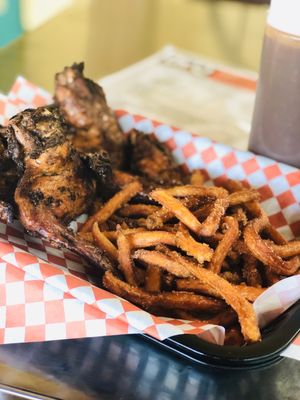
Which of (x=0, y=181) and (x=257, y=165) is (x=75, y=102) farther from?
(x=257, y=165)

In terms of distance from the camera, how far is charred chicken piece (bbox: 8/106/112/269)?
118cm

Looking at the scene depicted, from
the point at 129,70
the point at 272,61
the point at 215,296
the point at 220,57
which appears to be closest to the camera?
the point at 215,296

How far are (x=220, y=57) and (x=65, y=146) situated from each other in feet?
5.58

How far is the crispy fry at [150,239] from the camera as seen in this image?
1.15m

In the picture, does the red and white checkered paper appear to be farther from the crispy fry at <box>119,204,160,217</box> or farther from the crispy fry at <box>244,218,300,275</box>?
the crispy fry at <box>119,204,160,217</box>

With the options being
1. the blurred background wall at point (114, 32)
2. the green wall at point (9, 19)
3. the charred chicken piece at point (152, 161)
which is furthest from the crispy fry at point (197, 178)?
the green wall at point (9, 19)

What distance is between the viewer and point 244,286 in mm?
1118

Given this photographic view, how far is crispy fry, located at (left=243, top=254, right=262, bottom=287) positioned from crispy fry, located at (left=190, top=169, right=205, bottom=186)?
33cm

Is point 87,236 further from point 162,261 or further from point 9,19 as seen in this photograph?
point 9,19

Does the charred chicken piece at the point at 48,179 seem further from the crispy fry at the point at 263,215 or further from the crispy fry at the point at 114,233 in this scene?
the crispy fry at the point at 263,215

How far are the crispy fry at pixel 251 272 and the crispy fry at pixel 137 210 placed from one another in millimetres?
246

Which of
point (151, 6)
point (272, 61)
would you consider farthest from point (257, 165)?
point (151, 6)

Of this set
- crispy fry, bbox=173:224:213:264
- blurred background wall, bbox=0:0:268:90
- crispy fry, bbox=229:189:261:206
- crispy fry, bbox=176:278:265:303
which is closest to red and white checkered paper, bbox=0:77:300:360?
crispy fry, bbox=176:278:265:303

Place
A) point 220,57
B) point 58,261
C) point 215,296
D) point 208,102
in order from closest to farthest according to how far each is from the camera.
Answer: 1. point 215,296
2. point 58,261
3. point 208,102
4. point 220,57
